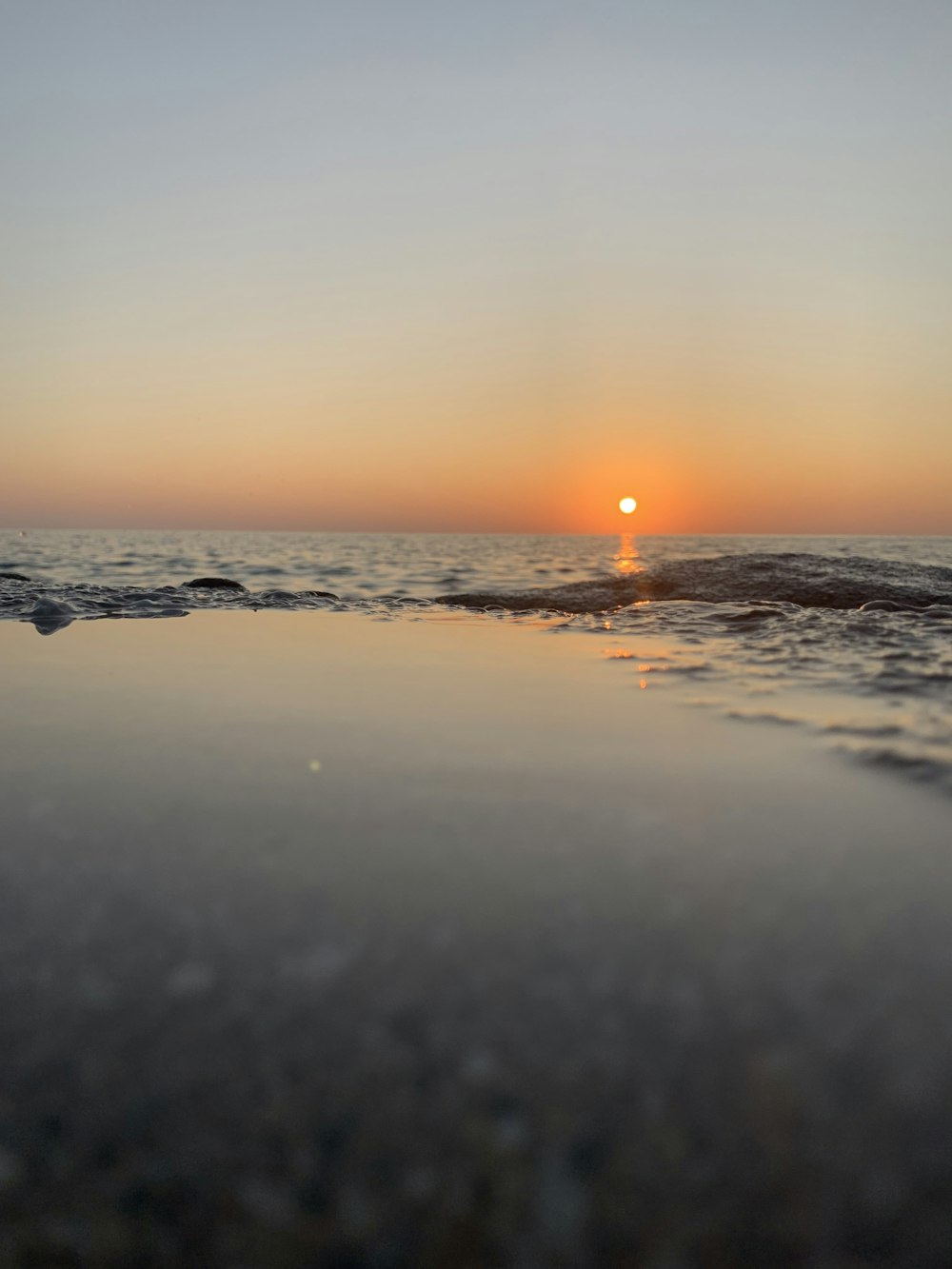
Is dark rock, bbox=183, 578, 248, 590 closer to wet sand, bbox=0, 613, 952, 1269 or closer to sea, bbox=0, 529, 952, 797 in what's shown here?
sea, bbox=0, 529, 952, 797

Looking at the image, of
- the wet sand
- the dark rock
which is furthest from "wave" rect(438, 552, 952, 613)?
the wet sand

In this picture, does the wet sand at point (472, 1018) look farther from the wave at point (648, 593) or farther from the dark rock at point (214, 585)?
the dark rock at point (214, 585)

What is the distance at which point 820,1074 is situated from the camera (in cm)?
107

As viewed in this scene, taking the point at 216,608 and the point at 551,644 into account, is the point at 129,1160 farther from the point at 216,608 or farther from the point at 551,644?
the point at 216,608

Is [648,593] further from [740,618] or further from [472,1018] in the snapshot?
[472,1018]

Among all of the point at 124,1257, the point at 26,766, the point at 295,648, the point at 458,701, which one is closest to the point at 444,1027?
the point at 124,1257

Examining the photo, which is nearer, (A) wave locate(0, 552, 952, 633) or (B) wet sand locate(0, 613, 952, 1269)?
(B) wet sand locate(0, 613, 952, 1269)

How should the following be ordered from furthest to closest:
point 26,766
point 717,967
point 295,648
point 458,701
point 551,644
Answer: point 551,644
point 295,648
point 458,701
point 26,766
point 717,967

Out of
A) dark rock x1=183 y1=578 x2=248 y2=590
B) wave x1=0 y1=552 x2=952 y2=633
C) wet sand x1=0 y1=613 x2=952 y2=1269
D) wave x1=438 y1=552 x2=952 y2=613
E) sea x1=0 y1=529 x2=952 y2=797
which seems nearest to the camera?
wet sand x1=0 y1=613 x2=952 y2=1269

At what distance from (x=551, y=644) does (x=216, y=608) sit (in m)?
4.27

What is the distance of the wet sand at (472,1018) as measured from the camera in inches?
35.6

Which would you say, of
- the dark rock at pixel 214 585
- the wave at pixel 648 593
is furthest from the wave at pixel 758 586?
the dark rock at pixel 214 585

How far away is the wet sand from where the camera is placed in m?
0.90

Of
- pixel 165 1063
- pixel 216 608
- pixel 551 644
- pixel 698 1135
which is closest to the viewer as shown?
pixel 698 1135
